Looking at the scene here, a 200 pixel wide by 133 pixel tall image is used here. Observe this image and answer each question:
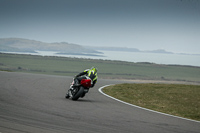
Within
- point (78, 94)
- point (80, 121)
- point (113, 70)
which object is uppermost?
point (78, 94)

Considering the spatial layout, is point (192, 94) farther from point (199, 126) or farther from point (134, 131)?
point (134, 131)

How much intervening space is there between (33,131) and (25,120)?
1241mm

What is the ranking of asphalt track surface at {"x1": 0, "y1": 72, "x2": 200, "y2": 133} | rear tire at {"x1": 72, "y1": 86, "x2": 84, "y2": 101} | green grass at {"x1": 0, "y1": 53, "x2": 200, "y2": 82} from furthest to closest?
green grass at {"x1": 0, "y1": 53, "x2": 200, "y2": 82} < rear tire at {"x1": 72, "y1": 86, "x2": 84, "y2": 101} < asphalt track surface at {"x1": 0, "y1": 72, "x2": 200, "y2": 133}

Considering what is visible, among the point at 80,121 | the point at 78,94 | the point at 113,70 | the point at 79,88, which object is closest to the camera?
the point at 80,121

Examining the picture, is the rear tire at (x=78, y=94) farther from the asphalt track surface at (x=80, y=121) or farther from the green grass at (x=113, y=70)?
the green grass at (x=113, y=70)

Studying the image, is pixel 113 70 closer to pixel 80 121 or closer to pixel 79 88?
pixel 79 88

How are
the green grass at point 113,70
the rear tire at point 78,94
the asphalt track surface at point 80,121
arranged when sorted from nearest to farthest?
the asphalt track surface at point 80,121 → the rear tire at point 78,94 → the green grass at point 113,70

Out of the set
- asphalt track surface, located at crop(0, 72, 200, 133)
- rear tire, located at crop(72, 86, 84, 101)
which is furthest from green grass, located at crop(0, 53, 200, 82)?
asphalt track surface, located at crop(0, 72, 200, 133)

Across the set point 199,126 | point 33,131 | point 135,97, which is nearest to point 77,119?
point 33,131

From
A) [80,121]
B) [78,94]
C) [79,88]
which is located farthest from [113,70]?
[80,121]

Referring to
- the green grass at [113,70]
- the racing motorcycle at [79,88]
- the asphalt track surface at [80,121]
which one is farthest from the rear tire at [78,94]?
the green grass at [113,70]

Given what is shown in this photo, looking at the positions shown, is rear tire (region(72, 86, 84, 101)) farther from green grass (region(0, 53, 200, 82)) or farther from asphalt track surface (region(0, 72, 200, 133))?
green grass (region(0, 53, 200, 82))

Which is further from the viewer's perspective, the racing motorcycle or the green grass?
the green grass

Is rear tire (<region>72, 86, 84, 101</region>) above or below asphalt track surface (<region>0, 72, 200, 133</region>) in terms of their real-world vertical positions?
above
